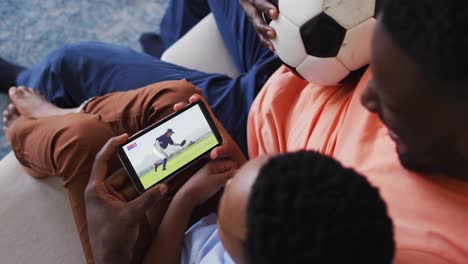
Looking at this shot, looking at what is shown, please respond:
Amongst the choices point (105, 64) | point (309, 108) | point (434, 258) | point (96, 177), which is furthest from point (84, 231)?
point (434, 258)

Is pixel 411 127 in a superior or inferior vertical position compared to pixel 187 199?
superior

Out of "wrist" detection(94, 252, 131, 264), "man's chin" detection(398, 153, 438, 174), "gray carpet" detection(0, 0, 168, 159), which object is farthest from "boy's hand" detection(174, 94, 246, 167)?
"gray carpet" detection(0, 0, 168, 159)

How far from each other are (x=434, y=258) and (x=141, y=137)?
0.54 metres

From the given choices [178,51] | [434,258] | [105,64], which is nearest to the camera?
[434,258]

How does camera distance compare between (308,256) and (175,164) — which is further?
(175,164)

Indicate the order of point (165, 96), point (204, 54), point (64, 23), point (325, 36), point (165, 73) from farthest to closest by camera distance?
point (64, 23) → point (204, 54) → point (165, 73) → point (165, 96) → point (325, 36)

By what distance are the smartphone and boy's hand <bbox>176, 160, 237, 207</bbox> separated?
3cm

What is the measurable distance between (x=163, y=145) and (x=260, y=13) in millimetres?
308

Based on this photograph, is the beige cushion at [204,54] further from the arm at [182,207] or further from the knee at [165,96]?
the arm at [182,207]

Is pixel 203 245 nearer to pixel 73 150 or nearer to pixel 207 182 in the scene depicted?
pixel 207 182

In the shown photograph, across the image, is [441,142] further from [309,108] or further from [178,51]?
[178,51]

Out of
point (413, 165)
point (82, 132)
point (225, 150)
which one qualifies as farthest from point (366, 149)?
point (82, 132)

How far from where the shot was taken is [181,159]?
2.89ft

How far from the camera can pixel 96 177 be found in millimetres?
847
